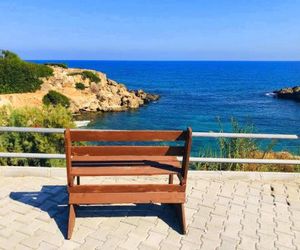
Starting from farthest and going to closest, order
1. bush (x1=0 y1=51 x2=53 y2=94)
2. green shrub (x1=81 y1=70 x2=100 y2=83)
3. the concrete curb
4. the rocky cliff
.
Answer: green shrub (x1=81 y1=70 x2=100 y2=83) < the rocky cliff < bush (x1=0 y1=51 x2=53 y2=94) < the concrete curb

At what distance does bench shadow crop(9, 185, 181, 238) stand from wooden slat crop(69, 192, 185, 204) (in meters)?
0.47

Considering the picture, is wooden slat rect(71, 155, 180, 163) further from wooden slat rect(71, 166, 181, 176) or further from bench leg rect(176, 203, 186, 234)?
bench leg rect(176, 203, 186, 234)

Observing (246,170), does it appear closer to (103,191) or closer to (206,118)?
(103,191)

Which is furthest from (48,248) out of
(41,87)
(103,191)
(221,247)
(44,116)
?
(41,87)

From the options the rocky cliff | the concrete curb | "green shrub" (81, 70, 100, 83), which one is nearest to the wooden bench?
the concrete curb

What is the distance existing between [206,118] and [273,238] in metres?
42.8

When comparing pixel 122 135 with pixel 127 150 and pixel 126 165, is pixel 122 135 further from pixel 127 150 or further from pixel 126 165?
pixel 126 165

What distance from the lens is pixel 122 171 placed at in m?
4.70

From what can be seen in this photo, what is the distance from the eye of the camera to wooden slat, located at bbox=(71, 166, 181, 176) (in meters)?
4.57

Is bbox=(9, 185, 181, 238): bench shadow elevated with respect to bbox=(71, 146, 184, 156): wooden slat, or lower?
lower

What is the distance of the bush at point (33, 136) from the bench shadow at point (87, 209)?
1.98m

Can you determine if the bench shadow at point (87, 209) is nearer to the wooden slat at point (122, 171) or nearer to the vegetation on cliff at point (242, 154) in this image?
the wooden slat at point (122, 171)

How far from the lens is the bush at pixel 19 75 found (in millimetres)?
40438

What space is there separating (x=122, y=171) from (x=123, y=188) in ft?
0.71
